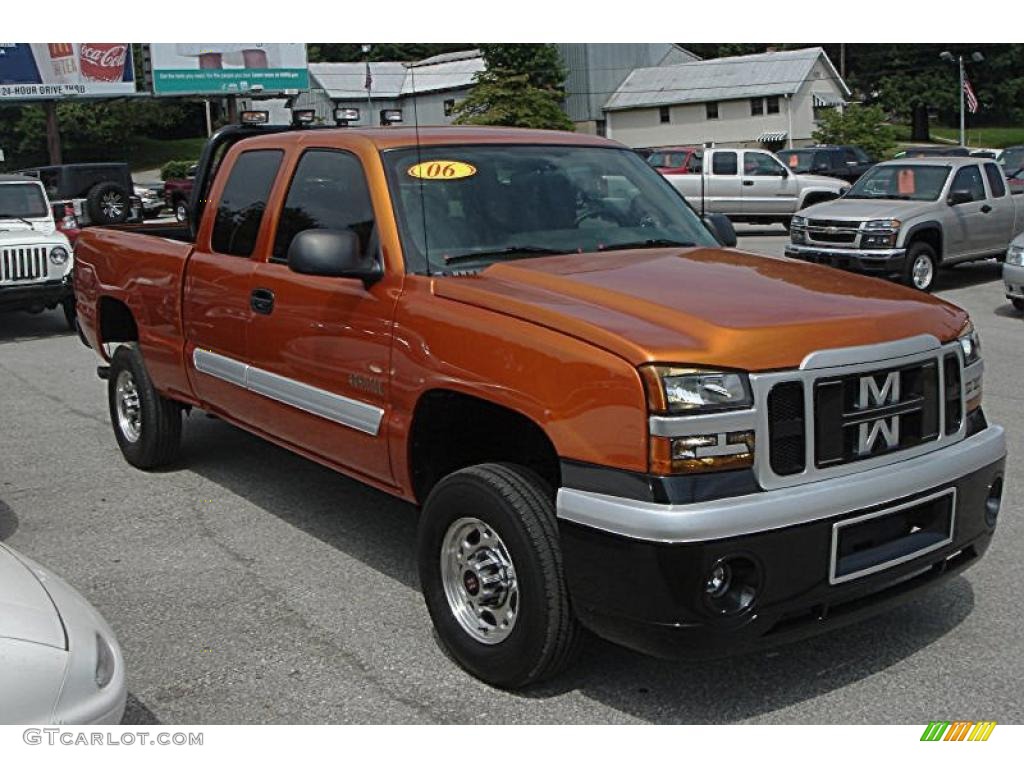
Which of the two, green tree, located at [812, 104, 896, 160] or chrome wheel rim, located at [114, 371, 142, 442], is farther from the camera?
green tree, located at [812, 104, 896, 160]

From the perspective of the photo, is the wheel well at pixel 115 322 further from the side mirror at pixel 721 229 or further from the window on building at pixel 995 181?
the window on building at pixel 995 181

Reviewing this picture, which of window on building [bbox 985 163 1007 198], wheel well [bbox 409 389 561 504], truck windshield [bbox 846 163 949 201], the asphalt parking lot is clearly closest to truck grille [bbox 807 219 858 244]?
truck windshield [bbox 846 163 949 201]

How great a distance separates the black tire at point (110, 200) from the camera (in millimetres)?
22703

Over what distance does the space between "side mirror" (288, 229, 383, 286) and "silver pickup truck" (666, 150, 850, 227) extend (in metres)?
20.6

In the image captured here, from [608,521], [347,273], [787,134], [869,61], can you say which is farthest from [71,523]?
[869,61]

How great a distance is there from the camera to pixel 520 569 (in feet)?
12.3

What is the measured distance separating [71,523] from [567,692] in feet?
10.7

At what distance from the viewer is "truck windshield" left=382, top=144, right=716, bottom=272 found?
464 centimetres

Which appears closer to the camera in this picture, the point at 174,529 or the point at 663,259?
the point at 663,259

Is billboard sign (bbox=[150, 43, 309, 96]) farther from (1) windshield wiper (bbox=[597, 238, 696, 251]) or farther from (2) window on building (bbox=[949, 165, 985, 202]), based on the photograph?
(1) windshield wiper (bbox=[597, 238, 696, 251])

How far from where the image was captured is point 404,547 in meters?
5.50

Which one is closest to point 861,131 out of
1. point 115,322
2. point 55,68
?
point 55,68

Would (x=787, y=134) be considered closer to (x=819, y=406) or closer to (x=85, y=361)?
(x=85, y=361)
